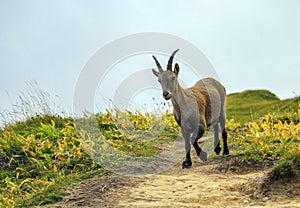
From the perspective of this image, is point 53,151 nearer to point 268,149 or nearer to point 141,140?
point 141,140

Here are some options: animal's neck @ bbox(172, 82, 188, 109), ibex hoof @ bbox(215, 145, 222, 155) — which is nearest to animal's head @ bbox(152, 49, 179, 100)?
animal's neck @ bbox(172, 82, 188, 109)

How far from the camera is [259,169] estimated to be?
805 cm

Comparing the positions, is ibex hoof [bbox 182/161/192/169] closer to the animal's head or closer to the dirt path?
the dirt path

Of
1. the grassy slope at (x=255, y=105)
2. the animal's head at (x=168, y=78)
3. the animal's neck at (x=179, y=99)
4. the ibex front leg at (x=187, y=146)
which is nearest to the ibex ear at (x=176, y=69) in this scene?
the animal's head at (x=168, y=78)

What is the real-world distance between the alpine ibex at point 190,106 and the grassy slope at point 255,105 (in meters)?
4.34

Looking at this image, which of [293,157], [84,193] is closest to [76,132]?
[84,193]

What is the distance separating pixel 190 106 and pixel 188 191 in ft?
6.43

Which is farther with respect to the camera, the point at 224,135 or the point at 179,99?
the point at 224,135

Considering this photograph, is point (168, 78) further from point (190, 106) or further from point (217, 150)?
point (217, 150)

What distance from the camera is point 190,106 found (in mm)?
8469

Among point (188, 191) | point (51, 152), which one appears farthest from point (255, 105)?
point (188, 191)

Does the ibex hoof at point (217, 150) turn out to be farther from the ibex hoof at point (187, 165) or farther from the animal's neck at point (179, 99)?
the animal's neck at point (179, 99)

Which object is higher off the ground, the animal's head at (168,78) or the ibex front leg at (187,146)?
the animal's head at (168,78)

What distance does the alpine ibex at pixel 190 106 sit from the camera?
26.6ft
